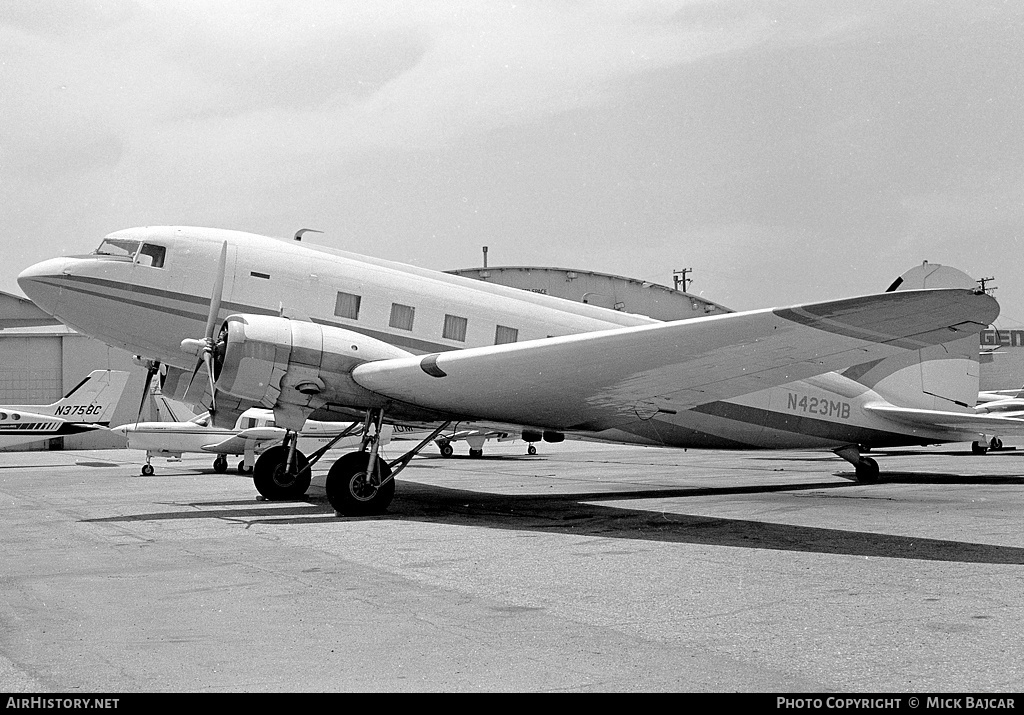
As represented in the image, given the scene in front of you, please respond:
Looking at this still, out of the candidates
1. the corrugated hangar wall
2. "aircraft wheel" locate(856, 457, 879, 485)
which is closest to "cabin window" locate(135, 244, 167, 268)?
"aircraft wheel" locate(856, 457, 879, 485)

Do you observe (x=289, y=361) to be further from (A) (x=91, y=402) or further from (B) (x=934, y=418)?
(A) (x=91, y=402)

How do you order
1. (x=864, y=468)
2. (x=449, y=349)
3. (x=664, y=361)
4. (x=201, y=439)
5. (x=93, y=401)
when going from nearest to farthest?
(x=664, y=361)
(x=449, y=349)
(x=864, y=468)
(x=201, y=439)
(x=93, y=401)

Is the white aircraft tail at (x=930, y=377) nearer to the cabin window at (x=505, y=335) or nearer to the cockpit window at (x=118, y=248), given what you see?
Answer: the cabin window at (x=505, y=335)

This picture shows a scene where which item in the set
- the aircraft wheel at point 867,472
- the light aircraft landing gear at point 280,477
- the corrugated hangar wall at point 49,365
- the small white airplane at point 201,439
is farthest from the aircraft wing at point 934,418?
the corrugated hangar wall at point 49,365

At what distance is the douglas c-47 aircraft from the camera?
10164 mm

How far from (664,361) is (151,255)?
822cm

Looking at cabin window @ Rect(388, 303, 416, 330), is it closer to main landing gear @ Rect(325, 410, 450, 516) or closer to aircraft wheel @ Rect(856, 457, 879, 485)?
main landing gear @ Rect(325, 410, 450, 516)

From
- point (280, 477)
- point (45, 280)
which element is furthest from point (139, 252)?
point (280, 477)

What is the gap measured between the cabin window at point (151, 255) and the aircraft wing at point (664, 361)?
4.06 metres

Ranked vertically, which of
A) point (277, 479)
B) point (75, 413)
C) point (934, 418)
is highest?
point (934, 418)

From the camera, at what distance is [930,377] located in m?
19.0
